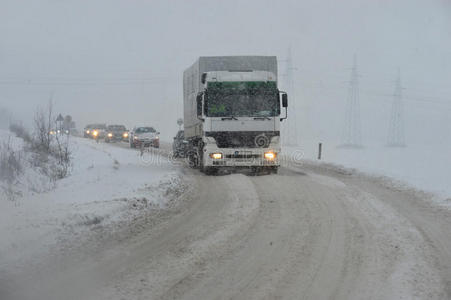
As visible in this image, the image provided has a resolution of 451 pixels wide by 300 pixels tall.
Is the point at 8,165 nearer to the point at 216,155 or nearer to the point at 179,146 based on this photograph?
the point at 179,146

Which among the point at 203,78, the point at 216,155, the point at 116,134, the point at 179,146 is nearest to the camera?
the point at 216,155

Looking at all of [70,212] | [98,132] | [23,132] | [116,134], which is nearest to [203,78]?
[70,212]

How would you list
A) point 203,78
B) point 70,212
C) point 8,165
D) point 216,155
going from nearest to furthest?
point 70,212 < point 216,155 < point 203,78 < point 8,165

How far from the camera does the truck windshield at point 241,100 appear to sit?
699 inches

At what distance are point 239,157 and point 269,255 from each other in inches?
435

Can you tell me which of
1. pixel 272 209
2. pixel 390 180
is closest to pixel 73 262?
pixel 272 209

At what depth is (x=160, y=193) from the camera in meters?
12.4

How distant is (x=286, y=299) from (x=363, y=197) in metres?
8.09

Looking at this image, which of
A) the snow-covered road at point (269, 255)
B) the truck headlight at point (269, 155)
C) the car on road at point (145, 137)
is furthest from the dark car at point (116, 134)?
the snow-covered road at point (269, 255)

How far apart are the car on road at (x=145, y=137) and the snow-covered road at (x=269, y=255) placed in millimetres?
29864

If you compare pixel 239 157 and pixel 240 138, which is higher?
pixel 240 138

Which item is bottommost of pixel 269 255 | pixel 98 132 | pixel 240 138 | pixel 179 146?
pixel 269 255

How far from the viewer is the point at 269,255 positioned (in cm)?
677

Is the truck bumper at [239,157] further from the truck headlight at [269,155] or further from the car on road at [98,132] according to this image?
the car on road at [98,132]
